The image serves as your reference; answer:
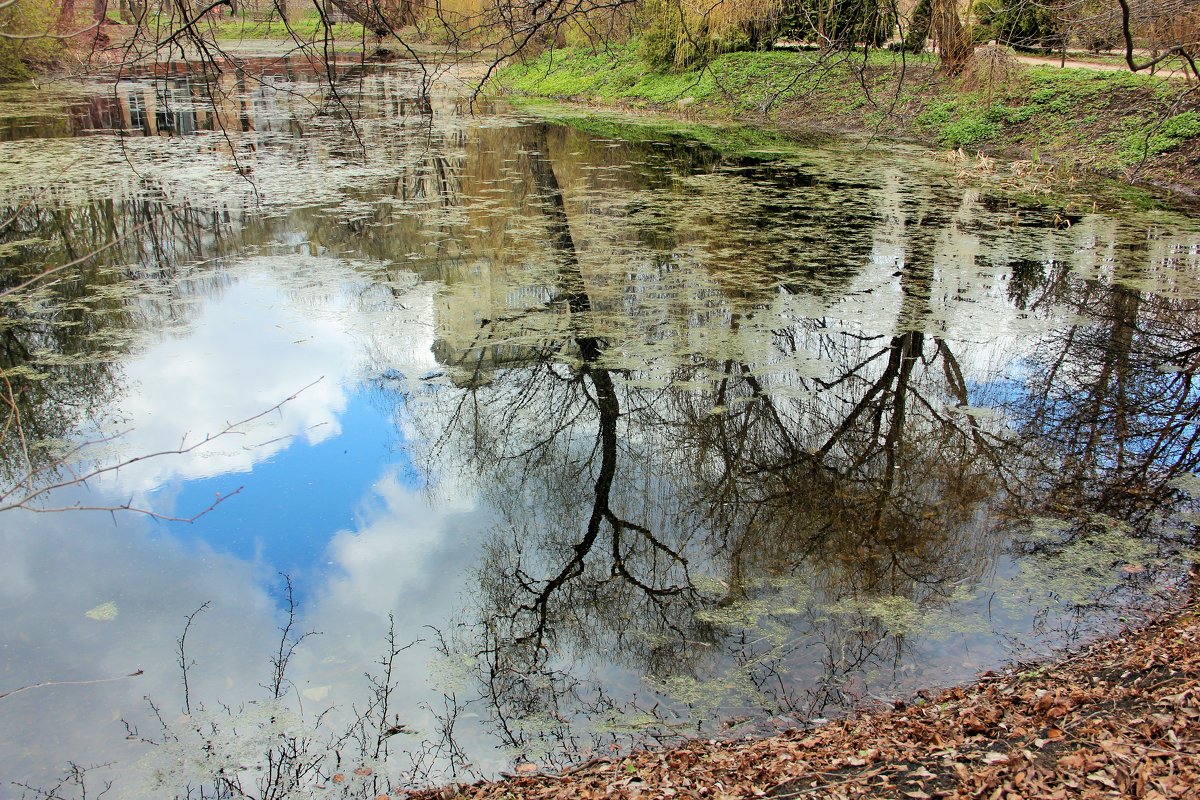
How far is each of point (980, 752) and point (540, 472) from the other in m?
3.24

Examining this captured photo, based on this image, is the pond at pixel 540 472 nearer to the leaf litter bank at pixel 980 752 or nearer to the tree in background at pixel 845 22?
the leaf litter bank at pixel 980 752

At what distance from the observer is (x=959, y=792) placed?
2.82m

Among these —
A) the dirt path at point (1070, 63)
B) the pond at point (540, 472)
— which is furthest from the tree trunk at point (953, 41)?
the pond at point (540, 472)

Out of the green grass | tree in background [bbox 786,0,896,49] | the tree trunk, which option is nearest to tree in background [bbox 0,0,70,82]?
the green grass

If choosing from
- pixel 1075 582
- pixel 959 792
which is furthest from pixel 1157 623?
pixel 959 792

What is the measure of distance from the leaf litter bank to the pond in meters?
0.20

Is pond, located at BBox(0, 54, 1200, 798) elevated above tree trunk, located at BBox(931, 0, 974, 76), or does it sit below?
below

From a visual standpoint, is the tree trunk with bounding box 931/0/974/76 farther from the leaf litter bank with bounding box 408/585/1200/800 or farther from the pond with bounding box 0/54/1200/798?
the leaf litter bank with bounding box 408/585/1200/800

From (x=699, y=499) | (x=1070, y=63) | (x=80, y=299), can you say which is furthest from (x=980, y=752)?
(x=1070, y=63)

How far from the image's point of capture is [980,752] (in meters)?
3.07

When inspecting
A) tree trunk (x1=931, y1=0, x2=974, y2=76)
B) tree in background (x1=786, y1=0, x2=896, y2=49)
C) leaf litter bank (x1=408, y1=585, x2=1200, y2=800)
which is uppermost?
tree trunk (x1=931, y1=0, x2=974, y2=76)

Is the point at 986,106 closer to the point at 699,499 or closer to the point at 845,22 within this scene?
the point at 845,22

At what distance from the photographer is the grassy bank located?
1323 cm

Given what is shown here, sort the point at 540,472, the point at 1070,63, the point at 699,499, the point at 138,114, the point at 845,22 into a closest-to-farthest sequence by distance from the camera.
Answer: the point at 699,499
the point at 540,472
the point at 845,22
the point at 1070,63
the point at 138,114
